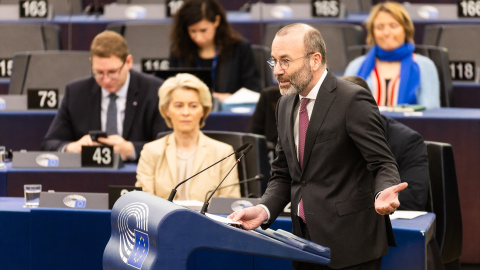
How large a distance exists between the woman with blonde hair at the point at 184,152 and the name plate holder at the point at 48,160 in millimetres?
275

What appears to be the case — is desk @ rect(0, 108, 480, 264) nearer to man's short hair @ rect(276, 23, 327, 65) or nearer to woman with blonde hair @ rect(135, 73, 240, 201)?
woman with blonde hair @ rect(135, 73, 240, 201)

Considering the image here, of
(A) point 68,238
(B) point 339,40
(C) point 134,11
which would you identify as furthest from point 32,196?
(C) point 134,11

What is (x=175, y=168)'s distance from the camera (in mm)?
4109

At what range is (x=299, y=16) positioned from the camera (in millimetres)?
7156

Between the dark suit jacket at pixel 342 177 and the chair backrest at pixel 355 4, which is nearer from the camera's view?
the dark suit jacket at pixel 342 177

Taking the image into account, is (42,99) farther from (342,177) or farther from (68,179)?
(342,177)

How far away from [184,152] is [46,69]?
221 centimetres

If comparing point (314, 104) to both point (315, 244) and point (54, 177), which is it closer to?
point (315, 244)

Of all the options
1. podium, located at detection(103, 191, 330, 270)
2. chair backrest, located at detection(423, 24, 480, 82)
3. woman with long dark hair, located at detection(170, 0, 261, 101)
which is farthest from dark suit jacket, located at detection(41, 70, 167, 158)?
chair backrest, located at detection(423, 24, 480, 82)

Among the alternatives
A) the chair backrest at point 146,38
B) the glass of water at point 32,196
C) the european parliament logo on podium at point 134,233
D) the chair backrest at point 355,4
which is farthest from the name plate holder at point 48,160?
the chair backrest at point 355,4

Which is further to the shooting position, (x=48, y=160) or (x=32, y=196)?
(x=48, y=160)

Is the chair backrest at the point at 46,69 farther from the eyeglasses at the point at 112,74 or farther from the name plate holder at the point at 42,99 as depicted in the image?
the eyeglasses at the point at 112,74

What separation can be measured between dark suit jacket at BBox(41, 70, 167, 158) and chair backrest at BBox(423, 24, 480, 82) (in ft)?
8.60

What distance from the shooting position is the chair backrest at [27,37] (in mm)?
6801
